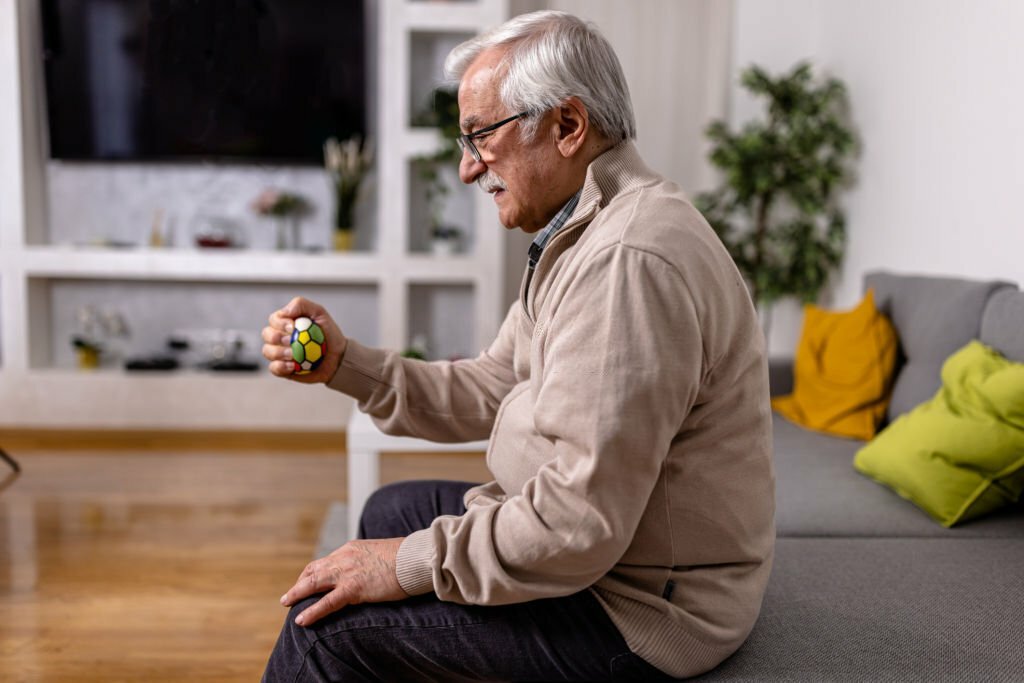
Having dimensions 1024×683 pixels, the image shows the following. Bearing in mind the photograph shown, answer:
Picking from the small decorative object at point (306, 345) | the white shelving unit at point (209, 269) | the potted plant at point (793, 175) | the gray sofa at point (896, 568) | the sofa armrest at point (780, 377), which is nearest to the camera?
the gray sofa at point (896, 568)

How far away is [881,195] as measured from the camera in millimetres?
3203

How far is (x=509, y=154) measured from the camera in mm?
1198

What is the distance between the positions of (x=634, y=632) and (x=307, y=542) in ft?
5.96

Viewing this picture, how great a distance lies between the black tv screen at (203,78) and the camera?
391cm

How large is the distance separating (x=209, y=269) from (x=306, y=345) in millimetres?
2682

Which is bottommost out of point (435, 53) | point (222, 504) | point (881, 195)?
point (222, 504)

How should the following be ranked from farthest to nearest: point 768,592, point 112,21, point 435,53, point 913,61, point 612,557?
point 435,53, point 112,21, point 913,61, point 768,592, point 612,557

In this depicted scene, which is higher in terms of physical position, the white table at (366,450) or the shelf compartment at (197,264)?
the shelf compartment at (197,264)

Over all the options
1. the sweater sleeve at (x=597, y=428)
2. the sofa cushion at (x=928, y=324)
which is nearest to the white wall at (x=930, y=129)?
the sofa cushion at (x=928, y=324)

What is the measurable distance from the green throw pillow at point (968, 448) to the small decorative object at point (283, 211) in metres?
2.94

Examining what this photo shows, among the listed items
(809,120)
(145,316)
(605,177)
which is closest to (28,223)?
(145,316)

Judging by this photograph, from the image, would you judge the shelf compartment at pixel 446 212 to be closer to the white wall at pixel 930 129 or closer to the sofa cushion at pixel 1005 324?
the white wall at pixel 930 129

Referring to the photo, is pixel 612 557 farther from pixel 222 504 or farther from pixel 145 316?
pixel 145 316

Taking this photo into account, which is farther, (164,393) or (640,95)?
(640,95)
